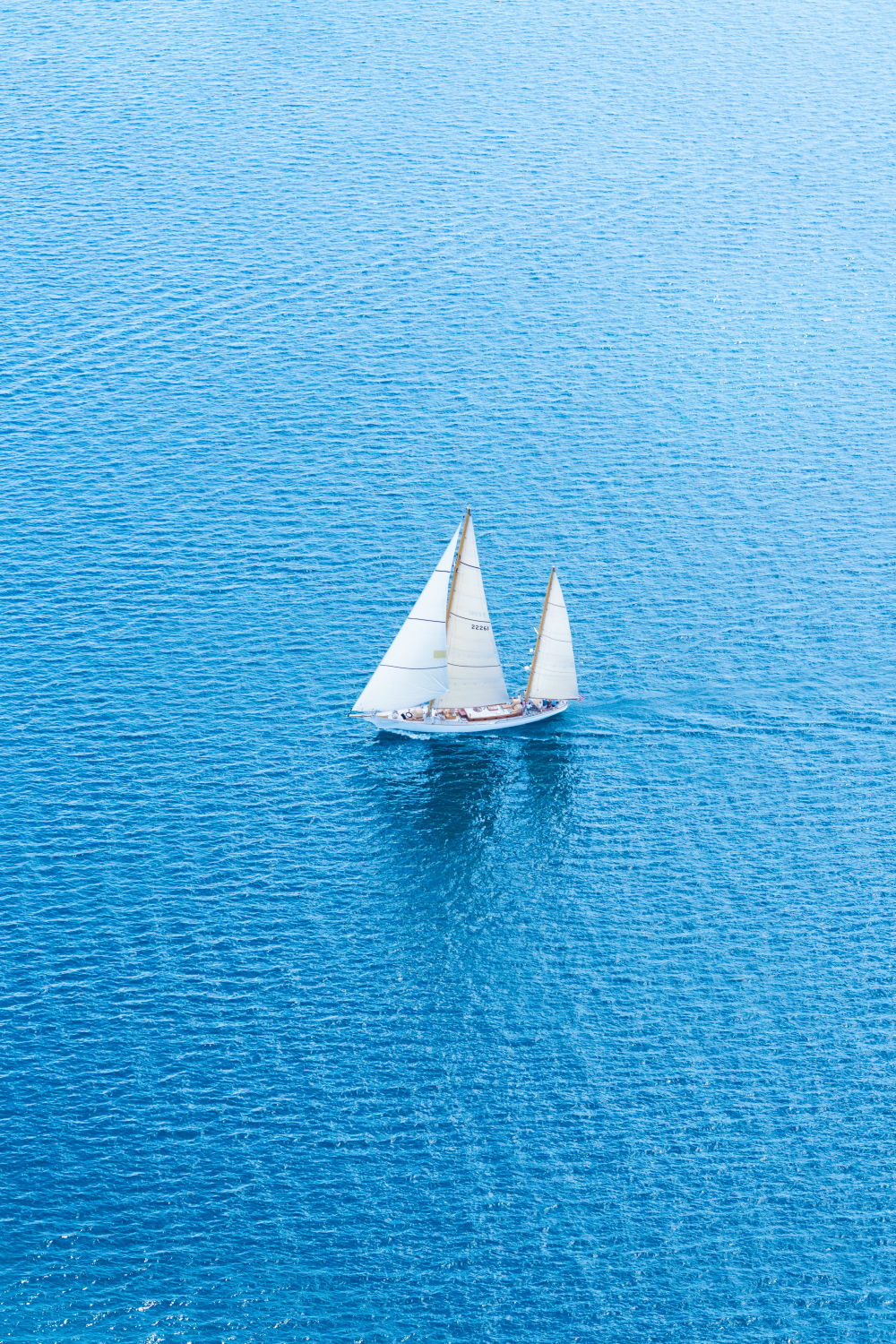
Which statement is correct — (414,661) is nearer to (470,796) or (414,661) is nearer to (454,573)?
(454,573)

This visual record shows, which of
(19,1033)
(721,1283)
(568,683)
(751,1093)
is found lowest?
(721,1283)

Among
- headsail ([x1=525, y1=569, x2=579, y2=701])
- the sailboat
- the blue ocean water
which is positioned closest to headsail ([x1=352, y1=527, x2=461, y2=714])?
the sailboat

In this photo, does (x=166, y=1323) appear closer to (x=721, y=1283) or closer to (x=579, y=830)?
(x=721, y=1283)

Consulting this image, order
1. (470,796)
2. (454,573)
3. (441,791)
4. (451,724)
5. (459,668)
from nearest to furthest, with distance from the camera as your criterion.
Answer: (470,796)
(441,791)
(454,573)
(451,724)
(459,668)

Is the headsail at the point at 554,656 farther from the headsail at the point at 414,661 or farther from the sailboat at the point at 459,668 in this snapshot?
the headsail at the point at 414,661

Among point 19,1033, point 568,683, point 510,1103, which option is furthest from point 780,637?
point 19,1033

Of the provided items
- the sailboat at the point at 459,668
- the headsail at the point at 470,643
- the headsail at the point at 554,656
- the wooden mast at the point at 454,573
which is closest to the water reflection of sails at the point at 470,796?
the sailboat at the point at 459,668

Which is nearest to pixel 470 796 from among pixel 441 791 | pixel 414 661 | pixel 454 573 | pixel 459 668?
pixel 441 791
